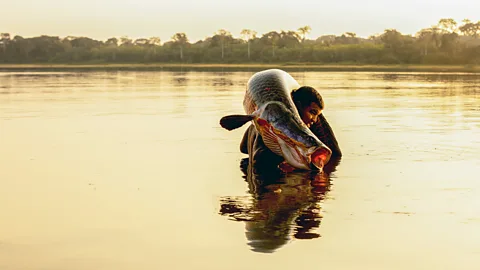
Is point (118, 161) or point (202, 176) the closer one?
point (202, 176)

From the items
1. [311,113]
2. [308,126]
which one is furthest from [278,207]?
[308,126]

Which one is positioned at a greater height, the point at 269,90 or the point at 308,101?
the point at 269,90

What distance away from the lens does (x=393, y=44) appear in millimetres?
161250

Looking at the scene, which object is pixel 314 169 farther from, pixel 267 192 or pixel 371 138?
pixel 371 138

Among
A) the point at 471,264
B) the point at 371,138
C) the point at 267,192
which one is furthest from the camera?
the point at 371,138

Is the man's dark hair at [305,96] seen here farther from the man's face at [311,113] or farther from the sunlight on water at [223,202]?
the sunlight on water at [223,202]

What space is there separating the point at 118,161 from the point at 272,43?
170m

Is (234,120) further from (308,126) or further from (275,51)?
(275,51)

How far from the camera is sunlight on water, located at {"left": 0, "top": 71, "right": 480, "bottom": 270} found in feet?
26.8

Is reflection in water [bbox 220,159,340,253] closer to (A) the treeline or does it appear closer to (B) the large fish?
(B) the large fish

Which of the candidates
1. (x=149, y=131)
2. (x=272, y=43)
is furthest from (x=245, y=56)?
(x=149, y=131)

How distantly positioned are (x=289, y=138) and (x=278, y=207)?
185 cm

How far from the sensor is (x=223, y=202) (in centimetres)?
1080

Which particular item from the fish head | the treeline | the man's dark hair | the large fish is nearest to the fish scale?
the large fish
